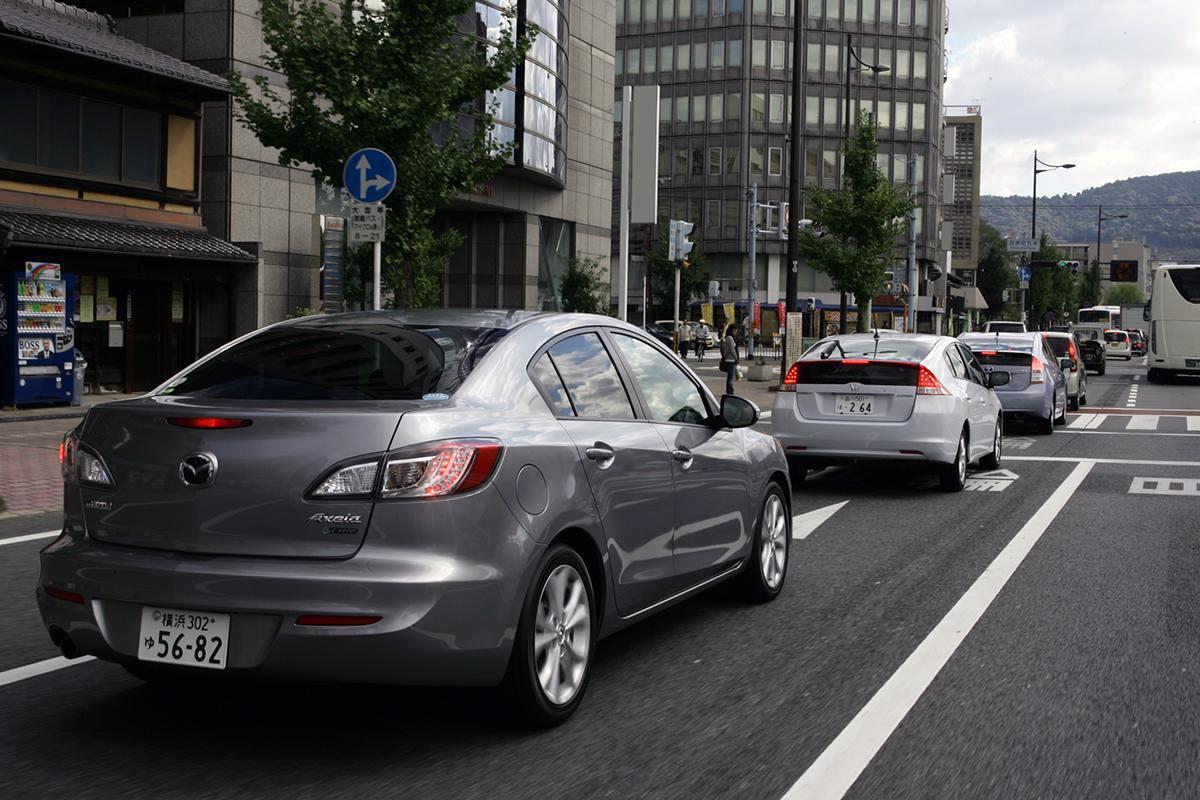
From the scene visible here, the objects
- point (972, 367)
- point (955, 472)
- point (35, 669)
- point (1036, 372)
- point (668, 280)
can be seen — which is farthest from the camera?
point (668, 280)

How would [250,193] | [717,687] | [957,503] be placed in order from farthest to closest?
1. [250,193]
2. [957,503]
3. [717,687]

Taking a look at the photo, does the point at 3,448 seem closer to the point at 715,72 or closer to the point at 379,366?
the point at 379,366

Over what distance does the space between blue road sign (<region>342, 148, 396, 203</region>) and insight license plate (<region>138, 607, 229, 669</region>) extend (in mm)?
9019

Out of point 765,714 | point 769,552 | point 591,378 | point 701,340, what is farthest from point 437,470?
point 701,340

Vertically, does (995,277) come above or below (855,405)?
above

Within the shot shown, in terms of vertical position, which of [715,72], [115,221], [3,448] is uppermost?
[715,72]

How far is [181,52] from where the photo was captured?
26.5 metres

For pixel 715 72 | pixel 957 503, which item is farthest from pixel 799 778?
pixel 715 72

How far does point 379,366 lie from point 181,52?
24.2m

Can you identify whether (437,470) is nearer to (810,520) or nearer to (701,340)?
(810,520)

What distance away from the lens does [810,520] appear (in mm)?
10164

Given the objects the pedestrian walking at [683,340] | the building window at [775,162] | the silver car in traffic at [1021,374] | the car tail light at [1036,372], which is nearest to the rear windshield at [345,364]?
the silver car in traffic at [1021,374]

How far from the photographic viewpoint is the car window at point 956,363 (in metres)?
12.6

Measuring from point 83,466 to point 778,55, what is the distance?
88890 mm
